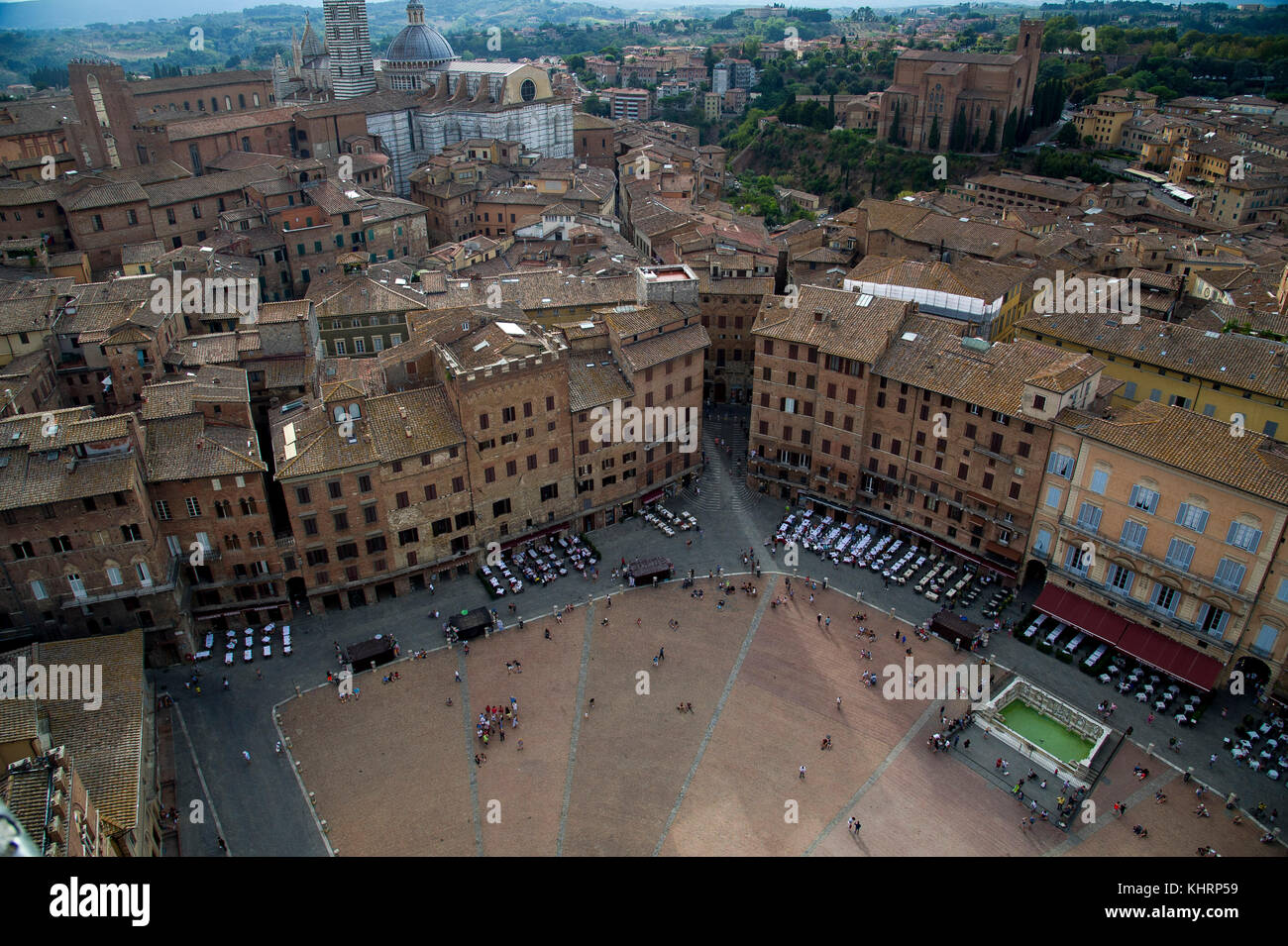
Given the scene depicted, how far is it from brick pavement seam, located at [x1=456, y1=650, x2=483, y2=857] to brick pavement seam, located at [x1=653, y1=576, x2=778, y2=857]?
9707mm

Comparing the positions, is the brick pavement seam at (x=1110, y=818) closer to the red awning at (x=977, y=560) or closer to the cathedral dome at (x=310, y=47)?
the red awning at (x=977, y=560)

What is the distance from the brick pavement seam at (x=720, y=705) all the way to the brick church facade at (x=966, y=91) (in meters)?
136

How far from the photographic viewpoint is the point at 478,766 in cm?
5216

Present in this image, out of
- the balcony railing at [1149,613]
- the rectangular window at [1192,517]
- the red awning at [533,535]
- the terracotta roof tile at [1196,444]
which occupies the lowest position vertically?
the red awning at [533,535]

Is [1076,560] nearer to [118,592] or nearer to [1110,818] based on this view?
[1110,818]

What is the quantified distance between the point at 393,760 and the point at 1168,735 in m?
46.6

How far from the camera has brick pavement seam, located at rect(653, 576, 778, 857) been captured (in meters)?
48.9

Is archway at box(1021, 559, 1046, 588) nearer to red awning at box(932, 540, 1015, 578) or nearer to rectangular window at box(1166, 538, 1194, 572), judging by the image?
red awning at box(932, 540, 1015, 578)

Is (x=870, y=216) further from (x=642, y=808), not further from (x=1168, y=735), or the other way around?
(x=642, y=808)

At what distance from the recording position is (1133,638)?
191ft

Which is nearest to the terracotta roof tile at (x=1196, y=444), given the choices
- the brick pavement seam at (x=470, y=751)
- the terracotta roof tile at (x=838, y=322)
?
the terracotta roof tile at (x=838, y=322)

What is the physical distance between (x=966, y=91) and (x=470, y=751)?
164806mm

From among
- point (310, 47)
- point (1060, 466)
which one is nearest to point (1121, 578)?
point (1060, 466)

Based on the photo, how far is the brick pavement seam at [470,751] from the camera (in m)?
48.2
